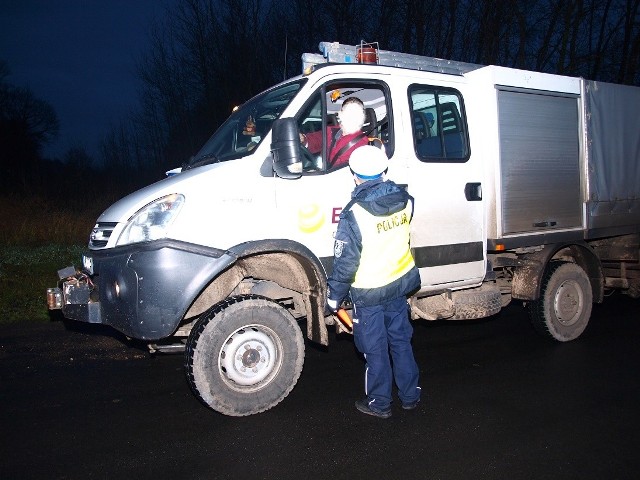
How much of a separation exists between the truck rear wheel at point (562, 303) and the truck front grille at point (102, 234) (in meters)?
4.41

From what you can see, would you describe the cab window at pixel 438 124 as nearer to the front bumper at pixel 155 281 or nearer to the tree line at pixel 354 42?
the front bumper at pixel 155 281

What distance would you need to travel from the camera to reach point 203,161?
14.6 ft

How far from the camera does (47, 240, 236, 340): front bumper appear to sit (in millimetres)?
3680

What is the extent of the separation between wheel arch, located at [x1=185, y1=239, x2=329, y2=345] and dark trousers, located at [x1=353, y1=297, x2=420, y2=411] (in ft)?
1.28

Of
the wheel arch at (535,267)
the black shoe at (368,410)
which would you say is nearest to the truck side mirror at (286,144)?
the black shoe at (368,410)

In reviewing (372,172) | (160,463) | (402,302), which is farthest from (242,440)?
(372,172)

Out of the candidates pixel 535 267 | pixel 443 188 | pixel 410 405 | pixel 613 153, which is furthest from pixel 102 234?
pixel 613 153

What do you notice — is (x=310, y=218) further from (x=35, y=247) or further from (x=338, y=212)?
(x=35, y=247)

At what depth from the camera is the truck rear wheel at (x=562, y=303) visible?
228 inches

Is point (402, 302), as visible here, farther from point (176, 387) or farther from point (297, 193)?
point (176, 387)

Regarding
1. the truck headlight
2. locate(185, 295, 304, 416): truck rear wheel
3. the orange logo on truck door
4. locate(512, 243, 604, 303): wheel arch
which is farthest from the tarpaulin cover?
the truck headlight

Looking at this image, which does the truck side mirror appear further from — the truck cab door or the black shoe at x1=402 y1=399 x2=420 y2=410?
the black shoe at x1=402 y1=399 x2=420 y2=410

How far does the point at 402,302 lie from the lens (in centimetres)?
408

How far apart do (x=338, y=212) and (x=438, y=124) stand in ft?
4.79
